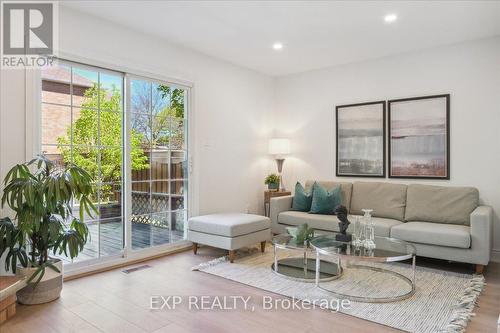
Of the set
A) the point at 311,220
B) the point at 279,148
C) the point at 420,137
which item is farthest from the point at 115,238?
the point at 420,137

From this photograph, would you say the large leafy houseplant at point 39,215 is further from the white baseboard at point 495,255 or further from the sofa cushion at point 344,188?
the white baseboard at point 495,255

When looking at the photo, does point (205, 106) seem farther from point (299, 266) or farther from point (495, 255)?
point (495, 255)

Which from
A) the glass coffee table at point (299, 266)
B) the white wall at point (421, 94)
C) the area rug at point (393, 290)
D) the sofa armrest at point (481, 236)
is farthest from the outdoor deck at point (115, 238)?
the sofa armrest at point (481, 236)

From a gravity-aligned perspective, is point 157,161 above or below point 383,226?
→ above

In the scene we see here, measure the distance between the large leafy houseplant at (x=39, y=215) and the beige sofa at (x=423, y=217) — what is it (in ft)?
8.39

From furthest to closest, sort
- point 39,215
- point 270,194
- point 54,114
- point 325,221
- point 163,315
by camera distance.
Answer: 1. point 270,194
2. point 325,221
3. point 54,114
4. point 39,215
5. point 163,315

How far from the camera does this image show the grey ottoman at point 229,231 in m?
3.72

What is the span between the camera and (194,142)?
14.6 feet

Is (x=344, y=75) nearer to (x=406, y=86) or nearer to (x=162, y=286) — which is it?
(x=406, y=86)

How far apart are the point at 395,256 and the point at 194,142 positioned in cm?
275

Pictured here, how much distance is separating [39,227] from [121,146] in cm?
137

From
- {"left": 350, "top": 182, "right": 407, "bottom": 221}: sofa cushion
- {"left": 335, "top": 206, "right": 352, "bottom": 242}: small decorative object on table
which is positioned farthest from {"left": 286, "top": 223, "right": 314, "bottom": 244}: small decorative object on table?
{"left": 350, "top": 182, "right": 407, "bottom": 221}: sofa cushion

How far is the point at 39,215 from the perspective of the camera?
2590mm

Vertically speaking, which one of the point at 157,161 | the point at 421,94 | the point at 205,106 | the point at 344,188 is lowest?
the point at 344,188
